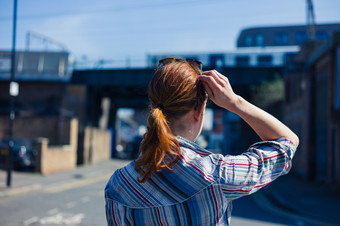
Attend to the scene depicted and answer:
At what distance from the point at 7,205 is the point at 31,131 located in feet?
54.4

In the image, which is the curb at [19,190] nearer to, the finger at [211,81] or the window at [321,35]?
the finger at [211,81]

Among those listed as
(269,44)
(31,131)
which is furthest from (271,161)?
A: (269,44)

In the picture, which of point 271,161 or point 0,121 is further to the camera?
point 0,121

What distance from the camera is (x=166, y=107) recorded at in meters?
1.40

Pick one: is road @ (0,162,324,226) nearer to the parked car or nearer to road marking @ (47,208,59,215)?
road marking @ (47,208,59,215)

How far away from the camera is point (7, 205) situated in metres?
9.38

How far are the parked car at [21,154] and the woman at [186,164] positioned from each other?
60.3 ft

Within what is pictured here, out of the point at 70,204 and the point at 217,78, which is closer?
the point at 217,78

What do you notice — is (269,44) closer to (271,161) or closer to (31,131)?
(31,131)

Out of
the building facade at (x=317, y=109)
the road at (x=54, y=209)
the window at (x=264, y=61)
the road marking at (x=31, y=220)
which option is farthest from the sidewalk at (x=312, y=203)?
the window at (x=264, y=61)

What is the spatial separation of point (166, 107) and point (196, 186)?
0.32 meters

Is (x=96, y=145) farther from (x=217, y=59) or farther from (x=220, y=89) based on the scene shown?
(x=220, y=89)

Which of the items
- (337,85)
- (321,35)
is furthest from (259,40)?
→ (337,85)

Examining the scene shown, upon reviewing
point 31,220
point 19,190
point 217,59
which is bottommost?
point 19,190
